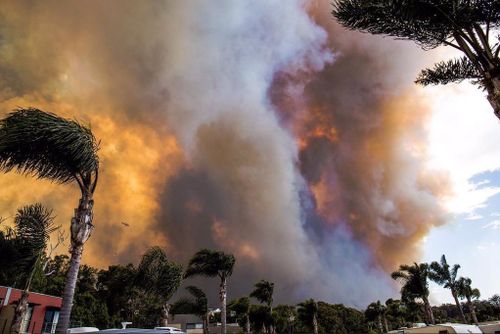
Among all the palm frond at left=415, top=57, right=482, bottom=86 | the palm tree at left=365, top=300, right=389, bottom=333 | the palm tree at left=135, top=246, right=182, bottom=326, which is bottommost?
the palm tree at left=365, top=300, right=389, bottom=333

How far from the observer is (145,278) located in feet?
110

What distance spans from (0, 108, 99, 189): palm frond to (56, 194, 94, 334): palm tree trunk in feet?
3.73

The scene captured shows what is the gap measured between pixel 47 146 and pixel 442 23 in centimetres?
1489

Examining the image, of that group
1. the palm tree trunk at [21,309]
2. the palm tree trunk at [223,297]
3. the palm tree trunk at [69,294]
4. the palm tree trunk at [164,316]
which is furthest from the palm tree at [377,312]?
the palm tree trunk at [69,294]

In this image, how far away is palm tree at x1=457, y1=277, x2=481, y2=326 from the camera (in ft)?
185

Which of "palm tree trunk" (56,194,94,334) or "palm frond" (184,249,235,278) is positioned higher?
"palm frond" (184,249,235,278)

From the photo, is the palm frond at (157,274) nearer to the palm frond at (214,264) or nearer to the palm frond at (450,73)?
the palm frond at (214,264)

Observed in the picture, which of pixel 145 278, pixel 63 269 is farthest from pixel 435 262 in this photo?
pixel 63 269

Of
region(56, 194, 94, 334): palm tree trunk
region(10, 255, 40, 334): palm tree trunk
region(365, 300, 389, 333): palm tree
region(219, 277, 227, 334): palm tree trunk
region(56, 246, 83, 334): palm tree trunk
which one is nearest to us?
region(56, 246, 83, 334): palm tree trunk

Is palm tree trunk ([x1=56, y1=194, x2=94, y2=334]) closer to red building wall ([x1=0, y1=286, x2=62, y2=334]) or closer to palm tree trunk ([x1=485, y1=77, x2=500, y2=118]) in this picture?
palm tree trunk ([x1=485, y1=77, x2=500, y2=118])

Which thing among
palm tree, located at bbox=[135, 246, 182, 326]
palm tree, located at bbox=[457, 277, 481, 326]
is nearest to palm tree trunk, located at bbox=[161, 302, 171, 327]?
palm tree, located at bbox=[135, 246, 182, 326]

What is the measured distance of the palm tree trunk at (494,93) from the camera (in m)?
9.30

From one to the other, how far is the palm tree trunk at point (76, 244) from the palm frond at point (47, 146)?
1.14 metres

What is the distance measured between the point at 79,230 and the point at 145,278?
2513 centimetres
